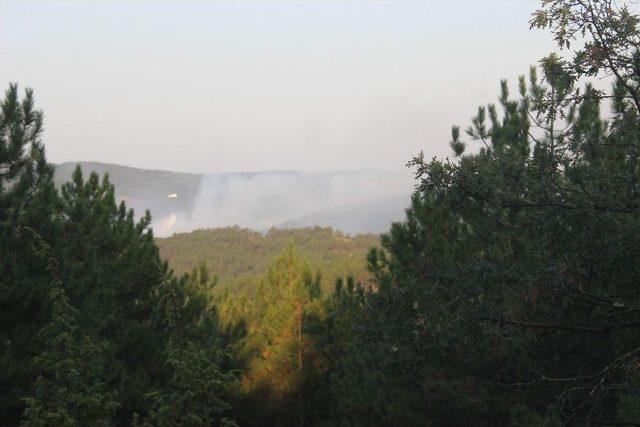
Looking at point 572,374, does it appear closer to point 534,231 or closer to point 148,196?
point 534,231

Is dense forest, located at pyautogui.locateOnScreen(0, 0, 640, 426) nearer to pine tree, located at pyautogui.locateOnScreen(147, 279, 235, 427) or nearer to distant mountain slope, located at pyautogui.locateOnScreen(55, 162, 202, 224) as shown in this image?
pine tree, located at pyautogui.locateOnScreen(147, 279, 235, 427)

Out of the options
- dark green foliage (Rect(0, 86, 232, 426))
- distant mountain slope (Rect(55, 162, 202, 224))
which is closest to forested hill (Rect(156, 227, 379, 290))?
distant mountain slope (Rect(55, 162, 202, 224))

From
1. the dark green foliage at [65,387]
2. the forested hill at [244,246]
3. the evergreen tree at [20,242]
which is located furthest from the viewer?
the forested hill at [244,246]

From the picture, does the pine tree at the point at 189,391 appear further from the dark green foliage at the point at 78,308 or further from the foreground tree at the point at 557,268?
the foreground tree at the point at 557,268

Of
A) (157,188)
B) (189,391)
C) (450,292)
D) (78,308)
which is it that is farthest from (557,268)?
(157,188)

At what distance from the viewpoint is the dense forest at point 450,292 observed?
6641 mm

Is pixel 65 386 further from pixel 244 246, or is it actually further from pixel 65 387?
pixel 244 246

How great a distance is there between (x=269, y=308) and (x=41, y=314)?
12.2m

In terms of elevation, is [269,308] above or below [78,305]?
below

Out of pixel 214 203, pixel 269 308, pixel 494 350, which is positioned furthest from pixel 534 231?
pixel 214 203

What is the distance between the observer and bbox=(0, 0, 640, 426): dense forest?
21.8 feet

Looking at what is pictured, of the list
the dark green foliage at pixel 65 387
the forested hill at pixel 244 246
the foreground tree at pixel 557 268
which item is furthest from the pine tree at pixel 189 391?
the forested hill at pixel 244 246

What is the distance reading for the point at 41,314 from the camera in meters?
9.41

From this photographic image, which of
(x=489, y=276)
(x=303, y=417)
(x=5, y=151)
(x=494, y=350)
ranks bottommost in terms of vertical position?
(x=303, y=417)
